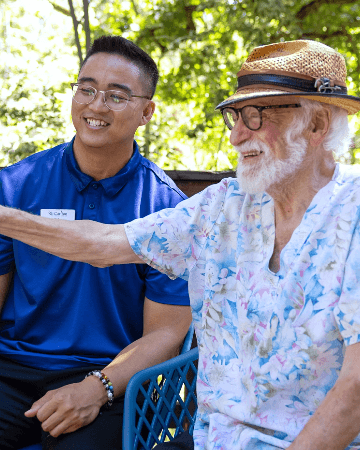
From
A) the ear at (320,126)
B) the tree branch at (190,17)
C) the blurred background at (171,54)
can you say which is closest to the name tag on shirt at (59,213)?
the ear at (320,126)

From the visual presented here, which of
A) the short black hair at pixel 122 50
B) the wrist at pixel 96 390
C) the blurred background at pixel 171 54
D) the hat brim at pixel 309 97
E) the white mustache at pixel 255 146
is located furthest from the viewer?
the blurred background at pixel 171 54

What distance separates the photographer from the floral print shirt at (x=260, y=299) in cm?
148

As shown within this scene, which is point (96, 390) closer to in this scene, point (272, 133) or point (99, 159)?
point (99, 159)

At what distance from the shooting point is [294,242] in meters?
1.61

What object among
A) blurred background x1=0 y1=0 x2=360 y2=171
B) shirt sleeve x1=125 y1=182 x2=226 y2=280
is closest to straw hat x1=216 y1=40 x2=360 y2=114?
shirt sleeve x1=125 y1=182 x2=226 y2=280

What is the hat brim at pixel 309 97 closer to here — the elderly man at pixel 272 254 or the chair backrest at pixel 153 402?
the elderly man at pixel 272 254

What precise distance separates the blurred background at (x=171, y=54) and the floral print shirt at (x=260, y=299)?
511cm

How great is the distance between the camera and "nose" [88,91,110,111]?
2396 mm

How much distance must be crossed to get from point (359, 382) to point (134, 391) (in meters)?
0.83

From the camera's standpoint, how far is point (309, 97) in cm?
162

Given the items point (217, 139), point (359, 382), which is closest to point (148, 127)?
point (217, 139)

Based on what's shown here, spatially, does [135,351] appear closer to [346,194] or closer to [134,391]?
[134,391]

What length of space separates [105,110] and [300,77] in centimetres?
106

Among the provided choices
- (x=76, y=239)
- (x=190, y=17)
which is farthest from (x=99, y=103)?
(x=190, y=17)
